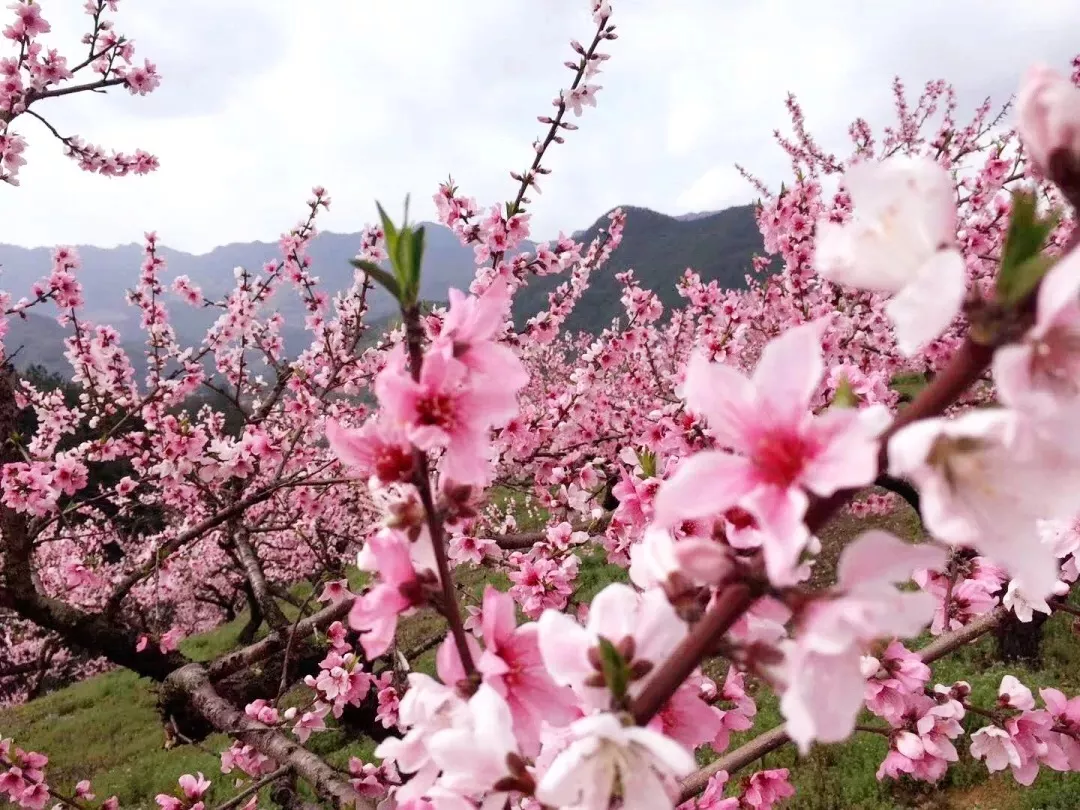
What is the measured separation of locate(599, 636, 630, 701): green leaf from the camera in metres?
0.71

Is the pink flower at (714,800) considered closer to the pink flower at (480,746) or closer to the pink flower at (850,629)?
the pink flower at (480,746)

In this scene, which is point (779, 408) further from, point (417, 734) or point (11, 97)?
point (11, 97)

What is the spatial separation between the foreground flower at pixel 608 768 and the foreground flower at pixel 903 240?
1.49 feet

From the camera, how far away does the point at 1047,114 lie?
2.13 ft

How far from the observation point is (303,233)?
6.91 m

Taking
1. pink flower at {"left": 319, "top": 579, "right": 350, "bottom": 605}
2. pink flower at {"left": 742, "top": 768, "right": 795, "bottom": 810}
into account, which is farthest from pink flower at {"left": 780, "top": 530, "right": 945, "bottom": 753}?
pink flower at {"left": 319, "top": 579, "right": 350, "bottom": 605}

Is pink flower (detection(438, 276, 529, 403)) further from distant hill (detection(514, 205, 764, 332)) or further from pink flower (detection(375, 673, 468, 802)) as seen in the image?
distant hill (detection(514, 205, 764, 332))

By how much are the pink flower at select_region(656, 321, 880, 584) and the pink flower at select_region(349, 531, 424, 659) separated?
0.39 m

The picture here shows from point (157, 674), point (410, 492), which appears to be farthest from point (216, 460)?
point (410, 492)

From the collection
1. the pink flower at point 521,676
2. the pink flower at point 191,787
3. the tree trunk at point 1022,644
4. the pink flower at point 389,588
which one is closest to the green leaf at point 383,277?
the pink flower at point 389,588

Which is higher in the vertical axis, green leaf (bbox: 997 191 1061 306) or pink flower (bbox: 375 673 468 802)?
green leaf (bbox: 997 191 1061 306)

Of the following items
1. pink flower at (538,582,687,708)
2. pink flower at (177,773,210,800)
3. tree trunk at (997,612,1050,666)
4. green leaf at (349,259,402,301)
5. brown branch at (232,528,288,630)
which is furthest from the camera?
tree trunk at (997,612,1050,666)

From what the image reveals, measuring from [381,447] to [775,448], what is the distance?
0.50 metres

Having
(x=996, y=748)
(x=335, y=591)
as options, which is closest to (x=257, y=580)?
(x=335, y=591)
